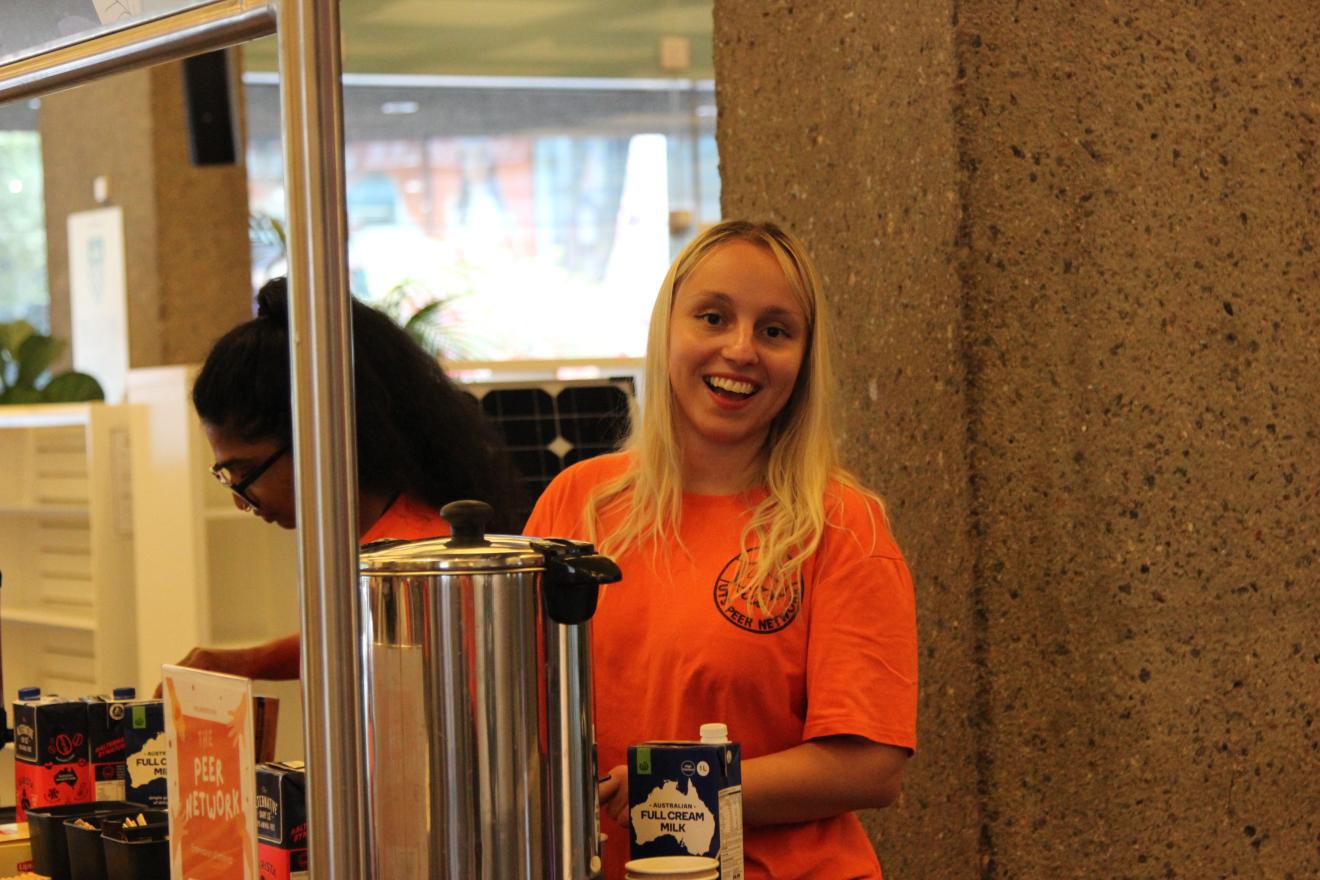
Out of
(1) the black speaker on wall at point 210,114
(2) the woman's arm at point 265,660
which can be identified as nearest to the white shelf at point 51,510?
(1) the black speaker on wall at point 210,114

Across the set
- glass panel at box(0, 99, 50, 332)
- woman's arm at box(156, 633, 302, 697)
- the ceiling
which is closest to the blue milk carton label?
woman's arm at box(156, 633, 302, 697)

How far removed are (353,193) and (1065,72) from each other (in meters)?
8.92

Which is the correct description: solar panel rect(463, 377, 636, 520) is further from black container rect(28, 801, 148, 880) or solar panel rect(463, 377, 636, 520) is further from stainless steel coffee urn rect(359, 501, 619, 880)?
stainless steel coffee urn rect(359, 501, 619, 880)

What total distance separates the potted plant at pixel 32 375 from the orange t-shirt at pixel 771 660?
4489mm

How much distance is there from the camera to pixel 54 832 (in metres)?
1.31

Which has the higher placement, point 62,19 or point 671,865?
point 62,19

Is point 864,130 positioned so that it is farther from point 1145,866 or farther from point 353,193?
point 353,193

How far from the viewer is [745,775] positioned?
56.9 inches

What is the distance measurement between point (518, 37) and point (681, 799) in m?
9.40

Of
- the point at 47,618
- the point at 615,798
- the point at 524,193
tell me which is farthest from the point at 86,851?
the point at 524,193

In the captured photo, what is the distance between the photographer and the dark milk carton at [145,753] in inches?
56.0

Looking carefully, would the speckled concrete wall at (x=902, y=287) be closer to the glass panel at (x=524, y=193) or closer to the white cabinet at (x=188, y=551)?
the white cabinet at (x=188, y=551)

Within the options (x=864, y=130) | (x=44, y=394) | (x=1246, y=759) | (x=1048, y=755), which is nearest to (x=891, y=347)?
(x=864, y=130)

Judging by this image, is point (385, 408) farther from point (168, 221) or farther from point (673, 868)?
point (168, 221)
